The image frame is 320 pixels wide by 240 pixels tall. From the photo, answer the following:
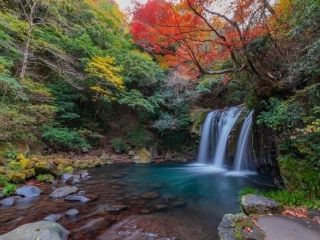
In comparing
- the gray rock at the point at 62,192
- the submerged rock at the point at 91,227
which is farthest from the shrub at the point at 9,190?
the submerged rock at the point at 91,227

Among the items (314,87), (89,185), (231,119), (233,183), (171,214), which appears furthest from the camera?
(231,119)

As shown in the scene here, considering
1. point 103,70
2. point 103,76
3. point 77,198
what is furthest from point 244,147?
point 103,70

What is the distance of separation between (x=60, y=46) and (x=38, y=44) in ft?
7.77

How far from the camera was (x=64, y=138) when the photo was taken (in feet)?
37.9

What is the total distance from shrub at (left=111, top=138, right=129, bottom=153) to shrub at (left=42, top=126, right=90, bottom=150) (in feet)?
5.76

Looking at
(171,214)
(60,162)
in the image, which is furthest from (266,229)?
(60,162)

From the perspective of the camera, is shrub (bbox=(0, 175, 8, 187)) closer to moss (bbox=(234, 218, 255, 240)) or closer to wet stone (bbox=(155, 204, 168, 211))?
wet stone (bbox=(155, 204, 168, 211))

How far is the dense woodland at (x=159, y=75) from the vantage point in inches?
206

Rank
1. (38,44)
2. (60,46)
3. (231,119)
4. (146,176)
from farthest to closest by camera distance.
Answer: (60,46) → (231,119) → (38,44) → (146,176)

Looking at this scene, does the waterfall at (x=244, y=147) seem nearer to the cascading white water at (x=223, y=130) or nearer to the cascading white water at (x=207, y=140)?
the cascading white water at (x=223, y=130)

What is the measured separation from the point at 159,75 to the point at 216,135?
5.73 metres

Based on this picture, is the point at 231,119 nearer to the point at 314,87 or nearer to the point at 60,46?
the point at 314,87

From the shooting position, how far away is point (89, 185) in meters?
7.72

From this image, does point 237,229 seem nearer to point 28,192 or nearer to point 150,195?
point 150,195
